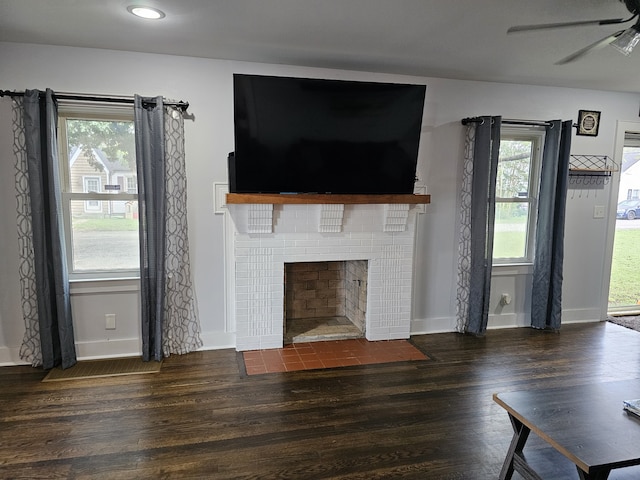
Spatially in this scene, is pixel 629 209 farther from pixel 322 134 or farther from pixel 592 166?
pixel 322 134

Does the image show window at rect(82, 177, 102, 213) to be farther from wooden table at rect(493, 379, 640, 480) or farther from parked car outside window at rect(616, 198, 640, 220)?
parked car outside window at rect(616, 198, 640, 220)

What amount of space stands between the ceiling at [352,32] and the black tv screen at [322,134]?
10.2 inches

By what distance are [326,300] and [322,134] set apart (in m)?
1.62

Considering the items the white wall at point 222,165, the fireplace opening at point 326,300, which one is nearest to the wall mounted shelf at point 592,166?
the white wall at point 222,165

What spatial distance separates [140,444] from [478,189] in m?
3.21

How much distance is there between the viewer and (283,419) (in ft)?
8.13

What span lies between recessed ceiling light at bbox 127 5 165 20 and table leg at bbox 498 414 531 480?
2.77 m

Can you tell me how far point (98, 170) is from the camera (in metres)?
3.23

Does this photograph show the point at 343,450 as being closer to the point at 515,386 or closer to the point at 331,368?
the point at 331,368

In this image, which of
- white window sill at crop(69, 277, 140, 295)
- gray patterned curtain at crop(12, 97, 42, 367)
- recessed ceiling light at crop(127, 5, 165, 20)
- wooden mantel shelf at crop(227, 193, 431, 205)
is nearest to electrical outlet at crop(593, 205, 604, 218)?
wooden mantel shelf at crop(227, 193, 431, 205)

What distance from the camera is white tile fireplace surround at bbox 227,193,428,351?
3.38 m

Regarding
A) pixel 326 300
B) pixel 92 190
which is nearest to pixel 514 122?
pixel 326 300

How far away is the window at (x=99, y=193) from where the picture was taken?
10.4 ft

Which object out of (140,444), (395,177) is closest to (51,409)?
(140,444)
